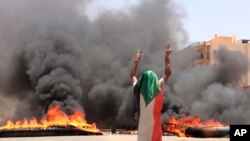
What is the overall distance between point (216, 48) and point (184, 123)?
21.9 metres

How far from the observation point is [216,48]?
76312 mm

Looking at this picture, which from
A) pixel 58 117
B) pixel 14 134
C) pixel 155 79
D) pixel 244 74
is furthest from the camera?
pixel 244 74

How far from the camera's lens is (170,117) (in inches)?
2379

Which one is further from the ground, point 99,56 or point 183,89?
point 99,56

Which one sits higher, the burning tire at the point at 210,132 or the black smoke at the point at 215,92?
the black smoke at the point at 215,92

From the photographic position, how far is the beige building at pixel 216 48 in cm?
7671

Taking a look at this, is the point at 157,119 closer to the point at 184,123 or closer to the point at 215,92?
the point at 184,123

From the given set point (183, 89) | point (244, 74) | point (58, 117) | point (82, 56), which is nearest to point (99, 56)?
point (82, 56)

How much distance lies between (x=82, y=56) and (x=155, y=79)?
5566 cm

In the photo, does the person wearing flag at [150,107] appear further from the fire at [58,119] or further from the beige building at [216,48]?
the beige building at [216,48]

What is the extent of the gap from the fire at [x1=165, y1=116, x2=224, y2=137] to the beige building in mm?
17589

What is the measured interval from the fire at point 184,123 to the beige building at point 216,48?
1759 cm

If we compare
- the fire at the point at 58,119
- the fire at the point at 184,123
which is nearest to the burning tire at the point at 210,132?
the fire at the point at 184,123

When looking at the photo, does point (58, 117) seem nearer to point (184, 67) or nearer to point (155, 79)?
point (184, 67)
